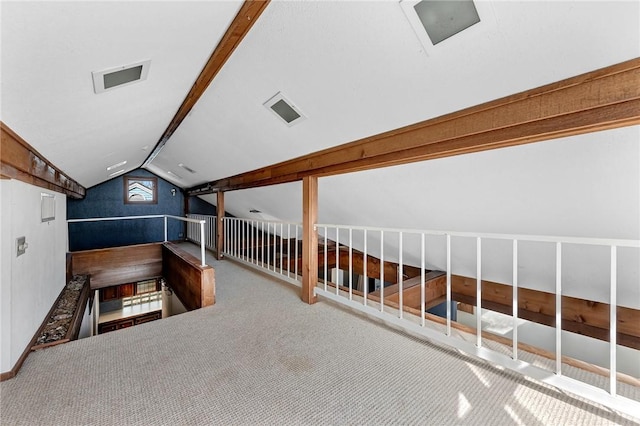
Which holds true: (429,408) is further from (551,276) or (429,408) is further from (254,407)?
(551,276)

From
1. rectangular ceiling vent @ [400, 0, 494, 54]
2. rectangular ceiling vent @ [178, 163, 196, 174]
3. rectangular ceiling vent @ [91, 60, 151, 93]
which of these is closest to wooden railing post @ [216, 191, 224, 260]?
rectangular ceiling vent @ [178, 163, 196, 174]

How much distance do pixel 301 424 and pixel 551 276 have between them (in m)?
2.61

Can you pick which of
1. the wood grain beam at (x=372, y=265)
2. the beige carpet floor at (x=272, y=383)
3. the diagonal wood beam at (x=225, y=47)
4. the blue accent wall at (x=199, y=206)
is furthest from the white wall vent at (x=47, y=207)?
the blue accent wall at (x=199, y=206)

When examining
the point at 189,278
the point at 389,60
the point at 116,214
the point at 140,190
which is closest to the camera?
the point at 389,60

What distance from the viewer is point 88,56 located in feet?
4.36

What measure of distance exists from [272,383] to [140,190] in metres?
7.39

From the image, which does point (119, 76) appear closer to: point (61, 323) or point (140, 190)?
point (61, 323)

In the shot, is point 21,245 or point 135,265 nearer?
point 21,245

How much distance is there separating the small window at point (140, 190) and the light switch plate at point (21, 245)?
5.68m

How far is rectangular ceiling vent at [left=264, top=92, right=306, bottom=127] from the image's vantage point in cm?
215

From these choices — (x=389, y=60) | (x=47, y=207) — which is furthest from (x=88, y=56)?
(x=47, y=207)

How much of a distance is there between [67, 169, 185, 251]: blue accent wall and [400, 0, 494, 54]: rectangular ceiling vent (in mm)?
7774

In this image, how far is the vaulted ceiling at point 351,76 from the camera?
106 centimetres

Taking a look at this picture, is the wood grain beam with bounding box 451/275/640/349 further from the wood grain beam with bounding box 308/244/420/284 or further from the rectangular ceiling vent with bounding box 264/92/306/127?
the rectangular ceiling vent with bounding box 264/92/306/127
